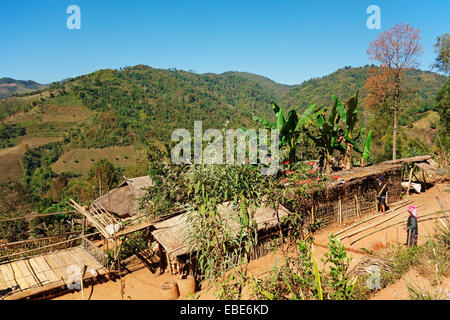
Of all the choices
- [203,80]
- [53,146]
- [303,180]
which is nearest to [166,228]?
[303,180]

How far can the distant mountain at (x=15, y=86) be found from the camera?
170 meters

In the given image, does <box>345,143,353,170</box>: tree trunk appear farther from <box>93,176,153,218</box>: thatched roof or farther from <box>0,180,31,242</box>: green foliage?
<box>0,180,31,242</box>: green foliage

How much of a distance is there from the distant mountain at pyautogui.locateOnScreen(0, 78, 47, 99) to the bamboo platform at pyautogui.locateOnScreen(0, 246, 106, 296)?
658 ft

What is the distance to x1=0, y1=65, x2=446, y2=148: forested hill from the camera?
55062 mm

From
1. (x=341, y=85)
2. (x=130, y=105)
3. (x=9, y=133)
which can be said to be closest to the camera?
(x=9, y=133)

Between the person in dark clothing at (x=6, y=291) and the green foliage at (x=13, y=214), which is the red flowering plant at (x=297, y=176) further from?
the green foliage at (x=13, y=214)

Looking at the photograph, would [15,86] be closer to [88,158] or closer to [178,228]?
[88,158]

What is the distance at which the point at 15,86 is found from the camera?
592ft

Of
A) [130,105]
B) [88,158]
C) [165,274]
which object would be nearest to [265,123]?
[165,274]

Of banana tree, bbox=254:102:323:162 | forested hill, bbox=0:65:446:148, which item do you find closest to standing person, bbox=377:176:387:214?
banana tree, bbox=254:102:323:162

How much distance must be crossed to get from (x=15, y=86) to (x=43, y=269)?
22052 centimetres

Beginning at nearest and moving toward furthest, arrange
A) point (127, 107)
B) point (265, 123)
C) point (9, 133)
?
1. point (265, 123)
2. point (9, 133)
3. point (127, 107)

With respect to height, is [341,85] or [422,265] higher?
[341,85]
